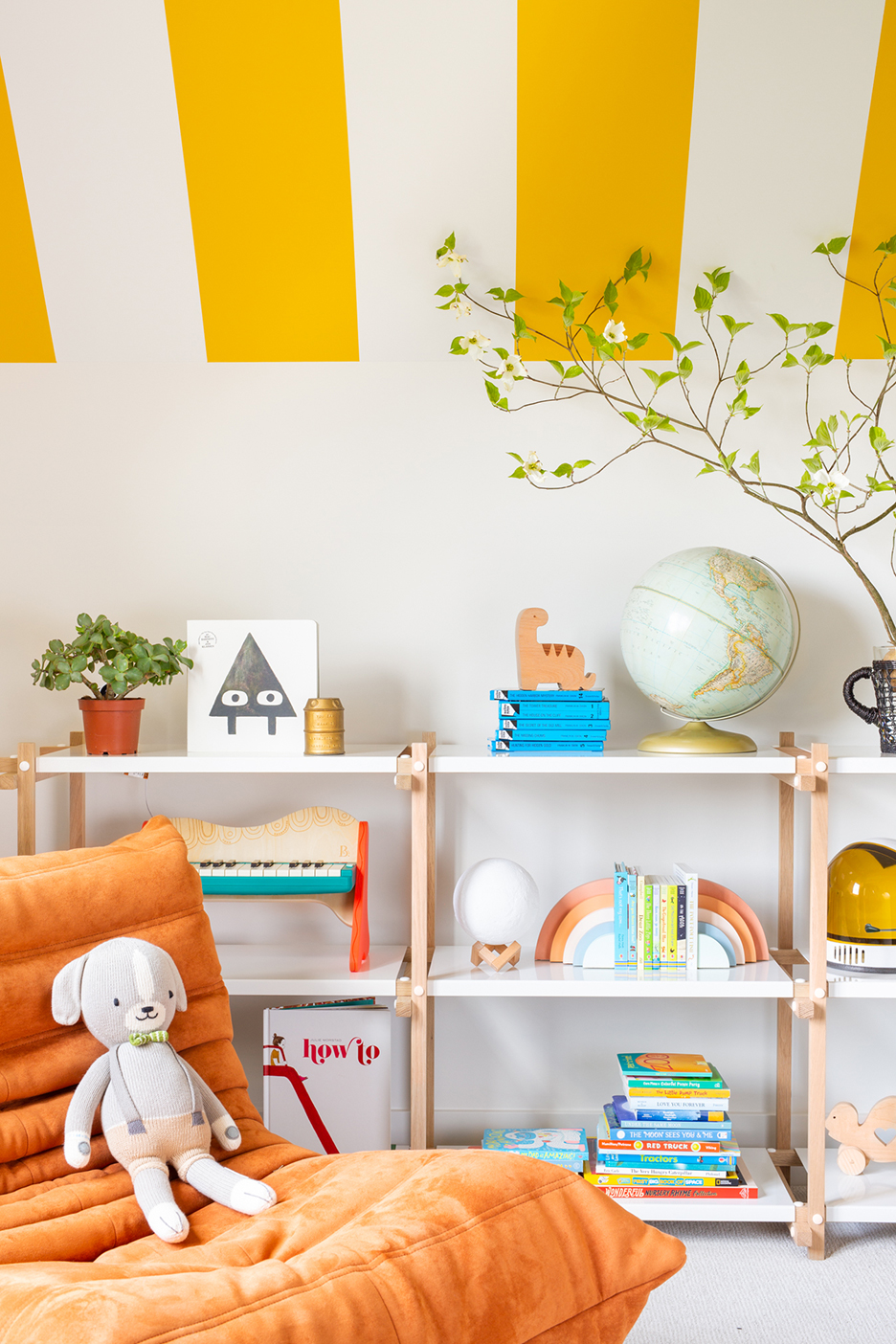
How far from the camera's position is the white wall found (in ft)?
6.79

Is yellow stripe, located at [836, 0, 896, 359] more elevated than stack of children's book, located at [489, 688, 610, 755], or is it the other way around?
yellow stripe, located at [836, 0, 896, 359]

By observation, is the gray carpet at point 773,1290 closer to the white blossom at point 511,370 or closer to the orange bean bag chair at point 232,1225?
the orange bean bag chair at point 232,1225

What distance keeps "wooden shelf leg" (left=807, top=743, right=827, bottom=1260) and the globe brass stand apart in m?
0.15

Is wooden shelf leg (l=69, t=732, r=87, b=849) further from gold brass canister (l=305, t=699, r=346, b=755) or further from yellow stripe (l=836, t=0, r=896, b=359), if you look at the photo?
yellow stripe (l=836, t=0, r=896, b=359)

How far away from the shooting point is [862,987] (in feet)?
5.79

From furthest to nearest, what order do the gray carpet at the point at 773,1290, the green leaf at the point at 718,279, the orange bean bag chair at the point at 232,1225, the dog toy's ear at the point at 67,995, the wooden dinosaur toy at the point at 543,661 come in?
the green leaf at the point at 718,279, the wooden dinosaur toy at the point at 543,661, the gray carpet at the point at 773,1290, the dog toy's ear at the point at 67,995, the orange bean bag chair at the point at 232,1225

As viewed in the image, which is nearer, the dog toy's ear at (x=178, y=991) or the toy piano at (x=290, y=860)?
the dog toy's ear at (x=178, y=991)

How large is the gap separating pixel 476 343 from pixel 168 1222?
5.12 ft

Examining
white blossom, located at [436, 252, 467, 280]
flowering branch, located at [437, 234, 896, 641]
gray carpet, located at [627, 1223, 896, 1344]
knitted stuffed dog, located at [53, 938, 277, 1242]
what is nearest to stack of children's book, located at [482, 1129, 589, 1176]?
gray carpet, located at [627, 1223, 896, 1344]

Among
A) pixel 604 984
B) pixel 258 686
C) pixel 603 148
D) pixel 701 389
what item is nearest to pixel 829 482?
pixel 701 389

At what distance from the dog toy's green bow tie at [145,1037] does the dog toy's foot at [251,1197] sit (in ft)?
0.73

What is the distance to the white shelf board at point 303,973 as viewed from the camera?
69.4 inches

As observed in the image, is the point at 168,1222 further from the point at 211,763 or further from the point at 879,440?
the point at 879,440

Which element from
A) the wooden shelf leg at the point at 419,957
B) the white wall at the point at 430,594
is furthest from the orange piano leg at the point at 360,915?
the white wall at the point at 430,594
